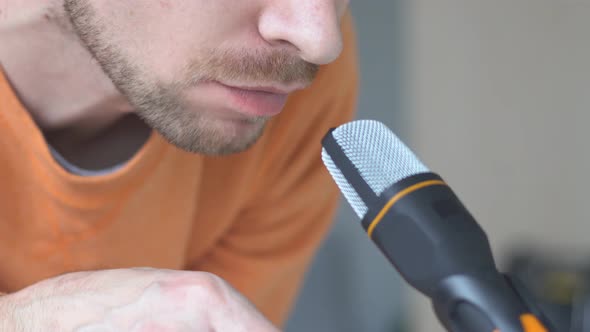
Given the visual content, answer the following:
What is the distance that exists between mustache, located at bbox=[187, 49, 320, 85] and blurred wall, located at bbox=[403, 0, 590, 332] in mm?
1774

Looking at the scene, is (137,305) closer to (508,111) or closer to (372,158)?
(372,158)

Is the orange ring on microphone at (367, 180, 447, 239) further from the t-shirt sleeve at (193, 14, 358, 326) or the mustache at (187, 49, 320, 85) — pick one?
the t-shirt sleeve at (193, 14, 358, 326)

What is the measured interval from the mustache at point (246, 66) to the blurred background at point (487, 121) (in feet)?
5.38

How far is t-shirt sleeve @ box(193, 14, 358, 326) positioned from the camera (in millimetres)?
1072

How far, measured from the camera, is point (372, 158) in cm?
58

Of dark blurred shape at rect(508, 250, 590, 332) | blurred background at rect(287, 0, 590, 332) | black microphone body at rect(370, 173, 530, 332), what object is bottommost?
dark blurred shape at rect(508, 250, 590, 332)

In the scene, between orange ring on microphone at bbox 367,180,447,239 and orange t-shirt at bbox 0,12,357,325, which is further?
orange t-shirt at bbox 0,12,357,325

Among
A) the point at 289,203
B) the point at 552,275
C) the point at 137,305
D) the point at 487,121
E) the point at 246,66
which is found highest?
the point at 246,66

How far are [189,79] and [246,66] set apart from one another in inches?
2.4

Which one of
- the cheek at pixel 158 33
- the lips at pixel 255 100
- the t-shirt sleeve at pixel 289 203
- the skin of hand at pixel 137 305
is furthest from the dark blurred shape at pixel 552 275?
the skin of hand at pixel 137 305

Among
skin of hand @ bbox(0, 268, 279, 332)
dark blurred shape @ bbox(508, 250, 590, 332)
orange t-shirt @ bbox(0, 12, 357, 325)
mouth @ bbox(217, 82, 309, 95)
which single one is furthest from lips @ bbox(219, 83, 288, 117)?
dark blurred shape @ bbox(508, 250, 590, 332)

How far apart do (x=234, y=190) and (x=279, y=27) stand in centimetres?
40

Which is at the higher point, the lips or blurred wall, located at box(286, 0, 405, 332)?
the lips

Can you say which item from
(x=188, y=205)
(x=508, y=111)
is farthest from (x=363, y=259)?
(x=188, y=205)
